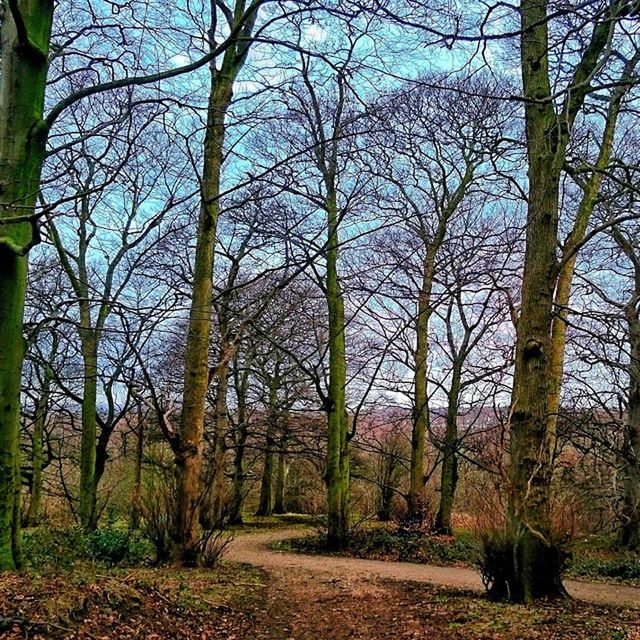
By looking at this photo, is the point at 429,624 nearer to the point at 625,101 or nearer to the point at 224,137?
the point at 224,137

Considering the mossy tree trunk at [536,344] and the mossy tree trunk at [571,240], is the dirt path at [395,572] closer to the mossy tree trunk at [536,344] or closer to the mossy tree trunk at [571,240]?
the mossy tree trunk at [536,344]

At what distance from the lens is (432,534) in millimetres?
14008

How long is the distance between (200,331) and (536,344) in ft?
14.0

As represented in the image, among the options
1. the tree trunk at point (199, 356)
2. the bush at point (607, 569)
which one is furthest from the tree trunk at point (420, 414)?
the tree trunk at point (199, 356)

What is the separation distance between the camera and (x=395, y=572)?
8945mm

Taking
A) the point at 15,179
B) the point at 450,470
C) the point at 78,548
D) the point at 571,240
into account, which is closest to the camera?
the point at 15,179

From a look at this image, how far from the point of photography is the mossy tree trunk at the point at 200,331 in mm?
7559

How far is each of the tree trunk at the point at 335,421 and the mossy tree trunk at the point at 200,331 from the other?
4123 millimetres

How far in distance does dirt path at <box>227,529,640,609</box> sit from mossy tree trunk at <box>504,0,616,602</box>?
108 cm

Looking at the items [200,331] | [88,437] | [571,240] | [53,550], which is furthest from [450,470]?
[53,550]

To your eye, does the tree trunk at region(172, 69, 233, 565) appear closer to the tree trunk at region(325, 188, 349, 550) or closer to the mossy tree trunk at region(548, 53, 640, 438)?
the tree trunk at region(325, 188, 349, 550)

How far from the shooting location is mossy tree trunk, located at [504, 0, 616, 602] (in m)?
5.42

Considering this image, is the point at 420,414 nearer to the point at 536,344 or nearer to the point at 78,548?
the point at 536,344

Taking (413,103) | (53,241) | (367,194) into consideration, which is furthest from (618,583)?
(53,241)
